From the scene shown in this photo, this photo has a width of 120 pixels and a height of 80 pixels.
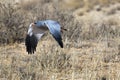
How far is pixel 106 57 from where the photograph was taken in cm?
821

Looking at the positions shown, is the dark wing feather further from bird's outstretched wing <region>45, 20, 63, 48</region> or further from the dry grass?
bird's outstretched wing <region>45, 20, 63, 48</region>

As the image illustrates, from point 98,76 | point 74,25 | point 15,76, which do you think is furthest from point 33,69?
point 74,25

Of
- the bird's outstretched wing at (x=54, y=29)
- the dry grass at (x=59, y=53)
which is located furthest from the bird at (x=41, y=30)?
the dry grass at (x=59, y=53)

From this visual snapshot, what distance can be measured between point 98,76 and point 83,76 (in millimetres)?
256

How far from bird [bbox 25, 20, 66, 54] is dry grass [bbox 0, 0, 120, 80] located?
318 millimetres

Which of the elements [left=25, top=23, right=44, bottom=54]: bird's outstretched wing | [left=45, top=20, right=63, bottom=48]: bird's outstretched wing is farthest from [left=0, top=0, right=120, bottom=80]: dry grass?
[left=45, top=20, right=63, bottom=48]: bird's outstretched wing

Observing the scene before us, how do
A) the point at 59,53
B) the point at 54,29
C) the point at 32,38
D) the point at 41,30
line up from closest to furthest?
the point at 54,29 → the point at 41,30 → the point at 32,38 → the point at 59,53

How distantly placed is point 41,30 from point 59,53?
771 millimetres

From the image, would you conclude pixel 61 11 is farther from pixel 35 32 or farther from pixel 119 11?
pixel 119 11

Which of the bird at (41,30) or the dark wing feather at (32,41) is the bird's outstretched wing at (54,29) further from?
the dark wing feather at (32,41)

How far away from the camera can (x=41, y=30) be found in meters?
6.93

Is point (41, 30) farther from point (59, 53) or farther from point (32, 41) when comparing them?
point (59, 53)

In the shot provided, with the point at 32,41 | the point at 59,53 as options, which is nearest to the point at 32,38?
the point at 32,41

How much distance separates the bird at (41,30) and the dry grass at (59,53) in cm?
32
